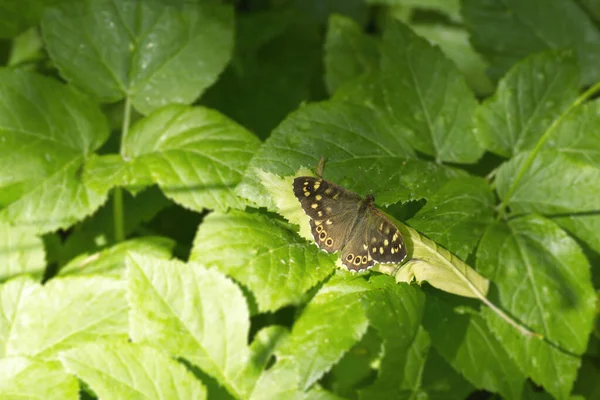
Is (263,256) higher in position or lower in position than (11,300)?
higher

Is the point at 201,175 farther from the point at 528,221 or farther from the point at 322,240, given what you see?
the point at 528,221

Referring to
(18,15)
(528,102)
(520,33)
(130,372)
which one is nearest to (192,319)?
(130,372)

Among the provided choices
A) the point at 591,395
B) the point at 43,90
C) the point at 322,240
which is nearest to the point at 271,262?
the point at 322,240

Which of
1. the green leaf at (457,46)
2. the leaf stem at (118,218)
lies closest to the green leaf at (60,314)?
the leaf stem at (118,218)

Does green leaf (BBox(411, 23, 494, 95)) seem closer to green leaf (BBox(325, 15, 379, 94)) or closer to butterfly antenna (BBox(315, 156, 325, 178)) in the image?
green leaf (BBox(325, 15, 379, 94))

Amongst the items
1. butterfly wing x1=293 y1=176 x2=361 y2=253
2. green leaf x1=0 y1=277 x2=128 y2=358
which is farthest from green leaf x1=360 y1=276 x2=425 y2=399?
green leaf x1=0 y1=277 x2=128 y2=358

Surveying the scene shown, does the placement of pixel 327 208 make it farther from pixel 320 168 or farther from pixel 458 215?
pixel 458 215
